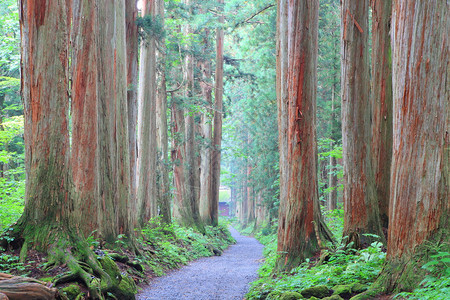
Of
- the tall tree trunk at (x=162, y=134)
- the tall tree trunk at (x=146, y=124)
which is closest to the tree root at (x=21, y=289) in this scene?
the tall tree trunk at (x=146, y=124)

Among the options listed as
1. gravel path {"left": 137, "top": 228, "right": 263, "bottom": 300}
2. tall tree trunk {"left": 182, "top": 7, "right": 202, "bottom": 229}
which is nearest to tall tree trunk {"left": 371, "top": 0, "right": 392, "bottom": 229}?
gravel path {"left": 137, "top": 228, "right": 263, "bottom": 300}

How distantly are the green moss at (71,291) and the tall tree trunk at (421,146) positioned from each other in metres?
3.57

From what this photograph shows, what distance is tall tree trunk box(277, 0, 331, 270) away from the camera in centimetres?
884

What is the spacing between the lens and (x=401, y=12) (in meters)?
5.06

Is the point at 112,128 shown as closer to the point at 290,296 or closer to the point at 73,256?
the point at 73,256

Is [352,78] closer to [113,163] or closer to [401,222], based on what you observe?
[401,222]

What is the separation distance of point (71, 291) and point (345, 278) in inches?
145

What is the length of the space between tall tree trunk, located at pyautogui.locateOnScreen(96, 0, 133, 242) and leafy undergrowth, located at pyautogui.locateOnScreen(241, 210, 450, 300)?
12.3ft

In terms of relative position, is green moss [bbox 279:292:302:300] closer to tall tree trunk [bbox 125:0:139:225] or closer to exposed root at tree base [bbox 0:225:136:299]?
exposed root at tree base [bbox 0:225:136:299]

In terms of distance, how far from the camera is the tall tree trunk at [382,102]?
9.38 m

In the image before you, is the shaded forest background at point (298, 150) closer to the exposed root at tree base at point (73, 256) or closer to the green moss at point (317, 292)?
the exposed root at tree base at point (73, 256)

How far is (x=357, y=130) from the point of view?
8531mm

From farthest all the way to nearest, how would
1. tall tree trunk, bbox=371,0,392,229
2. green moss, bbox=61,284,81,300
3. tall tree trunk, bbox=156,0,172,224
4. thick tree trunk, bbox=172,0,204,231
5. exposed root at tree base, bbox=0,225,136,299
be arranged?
thick tree trunk, bbox=172,0,204,231, tall tree trunk, bbox=156,0,172,224, tall tree trunk, bbox=371,0,392,229, exposed root at tree base, bbox=0,225,136,299, green moss, bbox=61,284,81,300

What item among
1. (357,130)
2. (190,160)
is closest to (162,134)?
(190,160)
